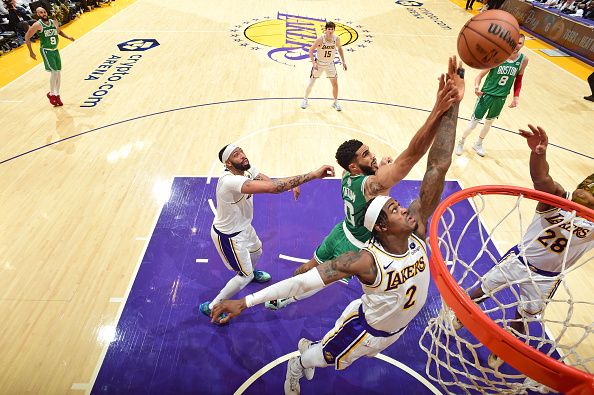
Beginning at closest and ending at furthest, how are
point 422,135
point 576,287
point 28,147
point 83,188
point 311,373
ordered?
point 422,135
point 311,373
point 576,287
point 83,188
point 28,147

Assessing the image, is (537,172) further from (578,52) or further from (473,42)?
(578,52)

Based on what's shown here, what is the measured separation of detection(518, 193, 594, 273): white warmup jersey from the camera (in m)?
3.12

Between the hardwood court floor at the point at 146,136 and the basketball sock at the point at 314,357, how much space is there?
221 centimetres

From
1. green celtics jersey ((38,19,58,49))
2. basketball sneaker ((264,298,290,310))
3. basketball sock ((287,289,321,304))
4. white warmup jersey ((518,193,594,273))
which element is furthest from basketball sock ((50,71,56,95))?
white warmup jersey ((518,193,594,273))

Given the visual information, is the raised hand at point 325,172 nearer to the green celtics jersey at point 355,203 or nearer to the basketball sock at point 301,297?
the green celtics jersey at point 355,203

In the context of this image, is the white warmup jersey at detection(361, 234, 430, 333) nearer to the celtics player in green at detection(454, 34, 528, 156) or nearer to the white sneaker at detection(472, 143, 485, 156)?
the celtics player in green at detection(454, 34, 528, 156)

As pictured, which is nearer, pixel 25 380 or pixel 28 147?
pixel 25 380

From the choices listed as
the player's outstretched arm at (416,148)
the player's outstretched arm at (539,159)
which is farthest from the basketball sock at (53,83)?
the player's outstretched arm at (539,159)

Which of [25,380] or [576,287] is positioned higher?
[576,287]

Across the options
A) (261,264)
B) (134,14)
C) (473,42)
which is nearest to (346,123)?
(261,264)

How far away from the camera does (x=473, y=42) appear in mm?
3023

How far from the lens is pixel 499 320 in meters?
3.03

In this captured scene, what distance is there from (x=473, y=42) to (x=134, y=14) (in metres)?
15.3

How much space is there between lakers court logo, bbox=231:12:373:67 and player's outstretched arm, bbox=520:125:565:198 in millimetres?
8735
